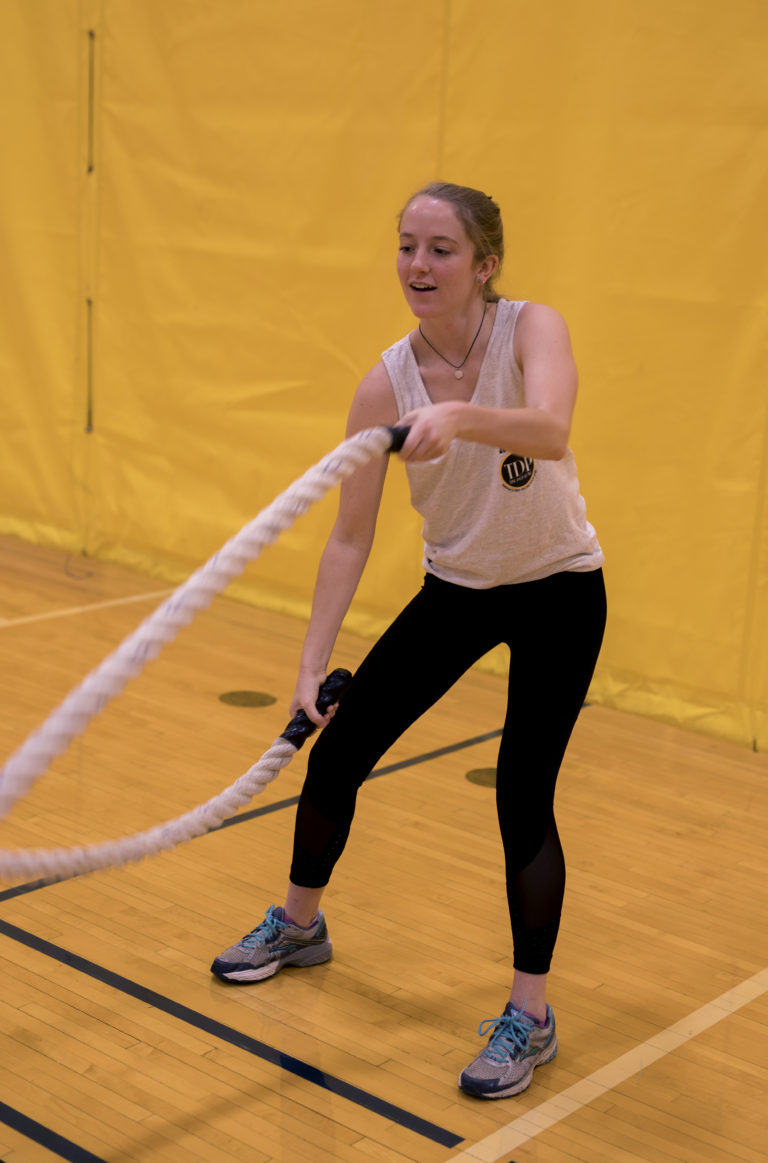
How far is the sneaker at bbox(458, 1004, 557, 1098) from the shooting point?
2148mm

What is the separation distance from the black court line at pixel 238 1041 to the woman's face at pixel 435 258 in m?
1.18

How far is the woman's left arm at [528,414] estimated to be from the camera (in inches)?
68.9

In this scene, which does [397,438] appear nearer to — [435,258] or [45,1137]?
[435,258]

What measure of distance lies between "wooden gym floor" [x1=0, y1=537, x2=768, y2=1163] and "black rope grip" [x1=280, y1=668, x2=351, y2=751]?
48cm

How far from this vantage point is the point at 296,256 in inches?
180

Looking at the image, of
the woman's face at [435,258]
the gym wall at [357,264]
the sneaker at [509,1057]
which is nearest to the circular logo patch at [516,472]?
the woman's face at [435,258]

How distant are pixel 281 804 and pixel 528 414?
5.48 feet

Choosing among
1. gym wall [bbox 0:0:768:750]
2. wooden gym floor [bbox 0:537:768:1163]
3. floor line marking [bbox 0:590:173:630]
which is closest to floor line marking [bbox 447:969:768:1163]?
wooden gym floor [bbox 0:537:768:1163]

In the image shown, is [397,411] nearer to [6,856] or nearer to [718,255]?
[6,856]

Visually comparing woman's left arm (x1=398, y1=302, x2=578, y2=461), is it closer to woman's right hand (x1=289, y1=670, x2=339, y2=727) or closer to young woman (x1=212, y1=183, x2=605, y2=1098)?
young woman (x1=212, y1=183, x2=605, y2=1098)

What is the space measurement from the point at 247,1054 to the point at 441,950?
0.52 metres

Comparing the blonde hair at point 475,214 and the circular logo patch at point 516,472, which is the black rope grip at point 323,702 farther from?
the blonde hair at point 475,214

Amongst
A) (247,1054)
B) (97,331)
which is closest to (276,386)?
(97,331)

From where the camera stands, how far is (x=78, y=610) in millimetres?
4691
